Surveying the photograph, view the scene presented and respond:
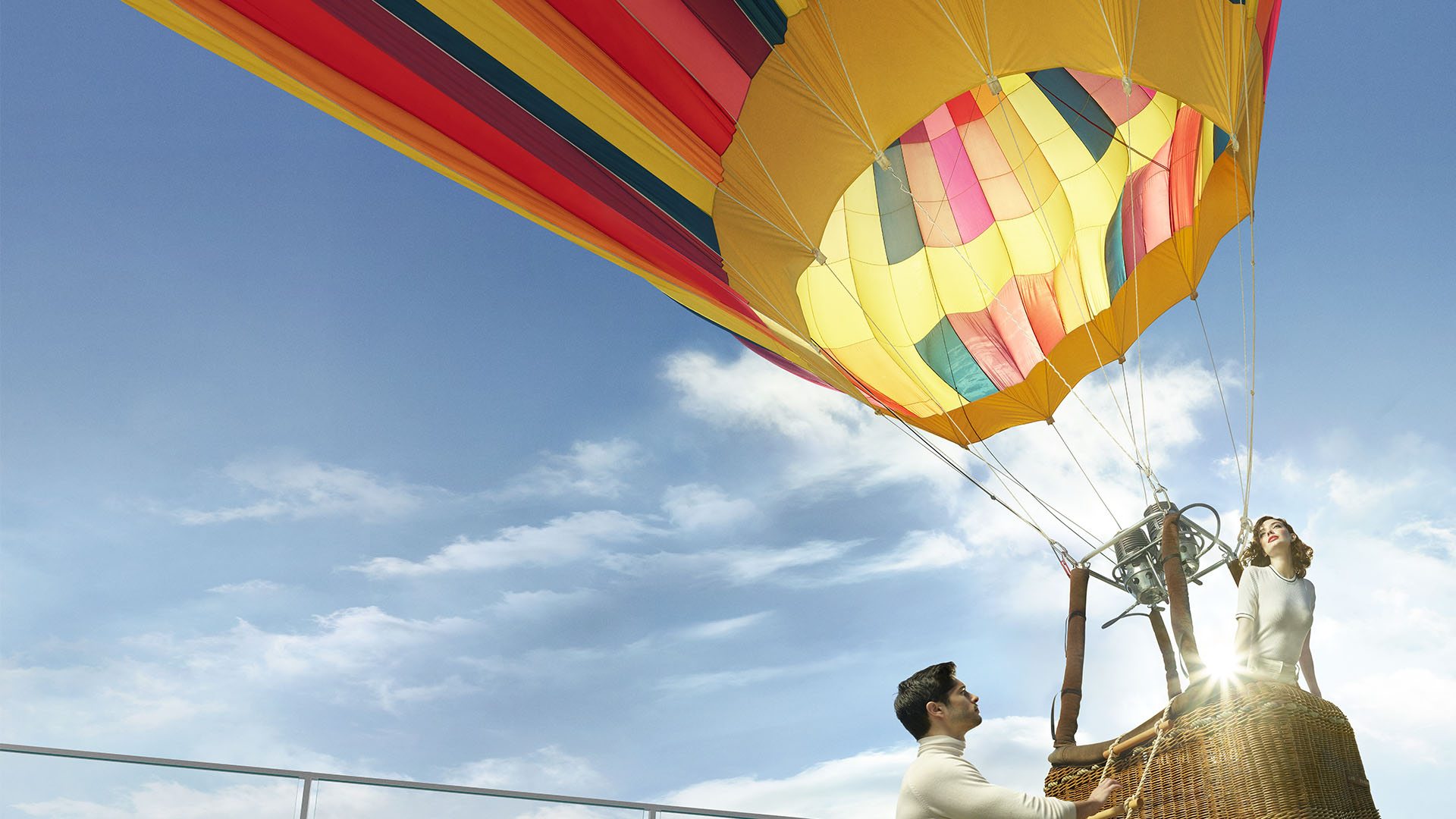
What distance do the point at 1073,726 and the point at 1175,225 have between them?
3.37 m

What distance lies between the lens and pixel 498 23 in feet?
14.9

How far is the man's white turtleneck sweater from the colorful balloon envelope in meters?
3.09

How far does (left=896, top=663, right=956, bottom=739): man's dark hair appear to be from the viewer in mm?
2262

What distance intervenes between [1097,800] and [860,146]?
3284 millimetres

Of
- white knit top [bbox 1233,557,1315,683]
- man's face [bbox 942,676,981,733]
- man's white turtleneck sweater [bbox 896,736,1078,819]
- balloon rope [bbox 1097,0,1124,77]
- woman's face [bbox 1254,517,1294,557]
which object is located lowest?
man's white turtleneck sweater [bbox 896,736,1078,819]

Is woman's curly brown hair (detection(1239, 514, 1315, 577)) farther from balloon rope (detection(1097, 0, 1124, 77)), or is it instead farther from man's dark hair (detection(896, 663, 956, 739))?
balloon rope (detection(1097, 0, 1124, 77))

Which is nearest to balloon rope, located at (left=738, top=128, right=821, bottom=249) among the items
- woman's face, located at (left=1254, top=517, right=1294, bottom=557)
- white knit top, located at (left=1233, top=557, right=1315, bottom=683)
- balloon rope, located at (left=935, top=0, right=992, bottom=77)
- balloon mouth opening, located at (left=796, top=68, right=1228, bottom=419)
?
balloon mouth opening, located at (left=796, top=68, right=1228, bottom=419)

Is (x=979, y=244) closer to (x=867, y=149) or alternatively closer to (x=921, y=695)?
(x=867, y=149)

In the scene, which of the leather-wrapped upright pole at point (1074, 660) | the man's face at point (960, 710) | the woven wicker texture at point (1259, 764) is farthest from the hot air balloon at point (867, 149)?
the man's face at point (960, 710)

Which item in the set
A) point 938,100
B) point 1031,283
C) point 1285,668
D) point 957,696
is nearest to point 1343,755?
point 1285,668

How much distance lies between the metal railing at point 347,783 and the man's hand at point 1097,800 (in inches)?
78.7

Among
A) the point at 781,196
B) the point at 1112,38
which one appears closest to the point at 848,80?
the point at 781,196

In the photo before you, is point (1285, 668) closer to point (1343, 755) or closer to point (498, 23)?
point (1343, 755)

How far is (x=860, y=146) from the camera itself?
189 inches
